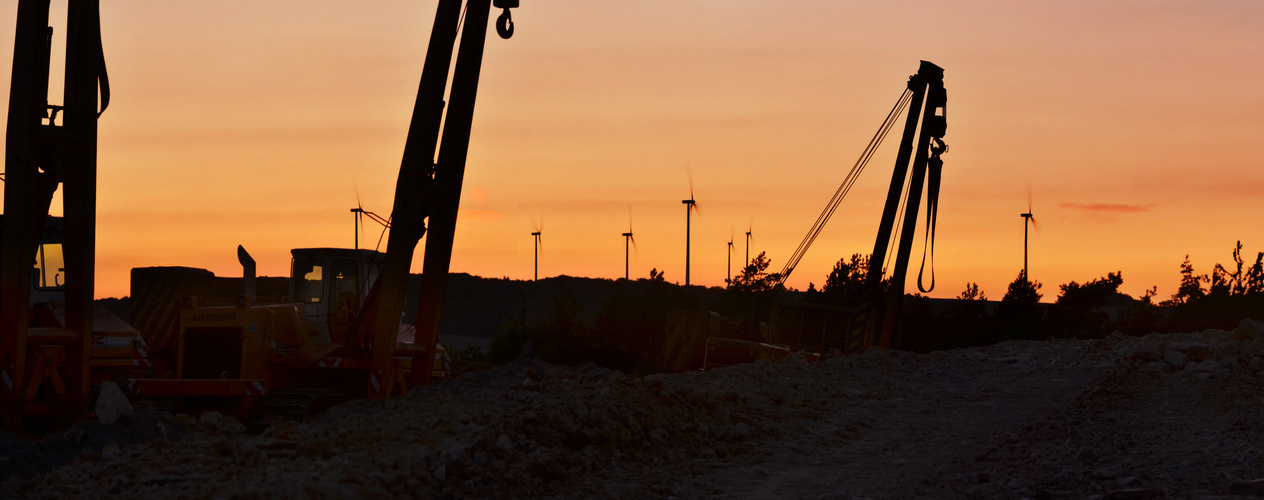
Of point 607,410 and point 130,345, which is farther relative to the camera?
point 130,345

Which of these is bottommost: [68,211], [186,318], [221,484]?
[221,484]

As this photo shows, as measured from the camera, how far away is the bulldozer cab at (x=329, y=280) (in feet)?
70.1

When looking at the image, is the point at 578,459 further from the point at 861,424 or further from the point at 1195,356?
the point at 1195,356

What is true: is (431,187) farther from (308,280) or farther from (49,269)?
(49,269)

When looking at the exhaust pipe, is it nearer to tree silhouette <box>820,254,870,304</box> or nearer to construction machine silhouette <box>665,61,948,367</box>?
construction machine silhouette <box>665,61,948,367</box>

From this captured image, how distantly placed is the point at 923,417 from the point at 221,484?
9.49m

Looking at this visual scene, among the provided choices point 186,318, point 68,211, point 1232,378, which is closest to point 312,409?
point 186,318

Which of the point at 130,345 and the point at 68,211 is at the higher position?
the point at 68,211

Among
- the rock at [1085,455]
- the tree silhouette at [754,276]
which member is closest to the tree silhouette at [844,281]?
the tree silhouette at [754,276]

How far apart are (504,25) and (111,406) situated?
7.83 meters

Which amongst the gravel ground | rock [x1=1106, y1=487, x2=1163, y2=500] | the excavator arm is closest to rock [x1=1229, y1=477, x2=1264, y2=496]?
the gravel ground

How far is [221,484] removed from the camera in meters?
9.10

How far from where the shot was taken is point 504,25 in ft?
55.3

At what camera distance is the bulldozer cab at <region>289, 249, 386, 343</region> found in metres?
21.4
